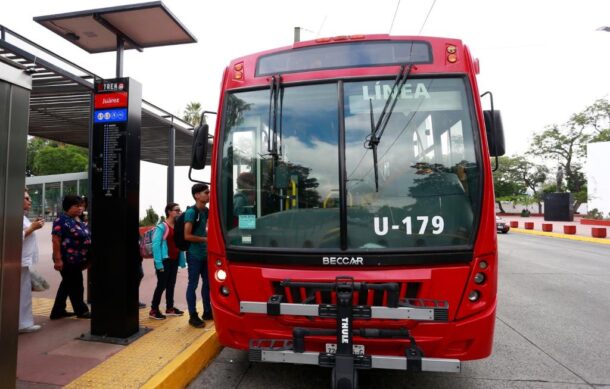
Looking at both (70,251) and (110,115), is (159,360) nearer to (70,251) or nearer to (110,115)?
(70,251)

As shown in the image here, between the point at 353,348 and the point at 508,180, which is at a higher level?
the point at 508,180

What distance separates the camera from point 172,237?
519 cm

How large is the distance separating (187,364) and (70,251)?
236cm

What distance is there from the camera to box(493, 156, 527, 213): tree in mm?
57094

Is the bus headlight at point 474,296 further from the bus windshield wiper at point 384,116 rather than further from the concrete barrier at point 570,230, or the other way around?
the concrete barrier at point 570,230

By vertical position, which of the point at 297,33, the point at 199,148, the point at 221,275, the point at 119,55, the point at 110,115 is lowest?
the point at 221,275

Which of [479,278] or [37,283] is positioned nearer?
[479,278]

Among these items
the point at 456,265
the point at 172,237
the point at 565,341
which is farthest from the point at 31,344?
the point at 565,341

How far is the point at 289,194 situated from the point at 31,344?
3151mm

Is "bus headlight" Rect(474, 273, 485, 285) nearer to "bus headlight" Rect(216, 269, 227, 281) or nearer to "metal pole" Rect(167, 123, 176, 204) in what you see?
"bus headlight" Rect(216, 269, 227, 281)

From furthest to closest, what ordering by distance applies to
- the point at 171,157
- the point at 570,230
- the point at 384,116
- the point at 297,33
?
the point at 570,230 → the point at 297,33 → the point at 171,157 → the point at 384,116

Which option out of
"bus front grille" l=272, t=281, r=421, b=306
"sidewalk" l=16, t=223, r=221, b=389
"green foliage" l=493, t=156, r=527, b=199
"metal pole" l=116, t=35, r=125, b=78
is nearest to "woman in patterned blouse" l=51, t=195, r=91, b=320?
"sidewalk" l=16, t=223, r=221, b=389

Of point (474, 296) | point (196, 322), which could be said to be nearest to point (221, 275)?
point (196, 322)

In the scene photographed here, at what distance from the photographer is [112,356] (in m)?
3.81
